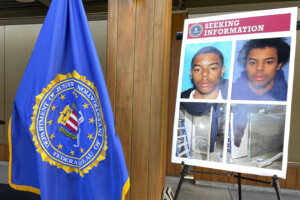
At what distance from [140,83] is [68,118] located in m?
0.54

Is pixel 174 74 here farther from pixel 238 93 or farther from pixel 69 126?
pixel 69 126

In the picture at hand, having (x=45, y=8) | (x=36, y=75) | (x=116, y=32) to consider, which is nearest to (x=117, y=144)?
(x=36, y=75)

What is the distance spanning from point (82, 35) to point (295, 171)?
307 cm

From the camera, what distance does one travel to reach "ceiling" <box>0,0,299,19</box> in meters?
3.13

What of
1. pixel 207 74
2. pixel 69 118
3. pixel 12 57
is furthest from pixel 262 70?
pixel 12 57

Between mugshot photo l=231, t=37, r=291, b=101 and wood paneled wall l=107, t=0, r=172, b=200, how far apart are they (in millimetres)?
512

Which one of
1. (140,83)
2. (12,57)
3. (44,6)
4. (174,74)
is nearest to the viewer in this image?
Answer: (140,83)

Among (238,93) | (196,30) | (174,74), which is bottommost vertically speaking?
(238,93)

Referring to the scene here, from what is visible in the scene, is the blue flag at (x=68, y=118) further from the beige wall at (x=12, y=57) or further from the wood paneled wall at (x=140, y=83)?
the beige wall at (x=12, y=57)

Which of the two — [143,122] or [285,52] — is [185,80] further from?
[285,52]

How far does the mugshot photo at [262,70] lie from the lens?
4.20 feet

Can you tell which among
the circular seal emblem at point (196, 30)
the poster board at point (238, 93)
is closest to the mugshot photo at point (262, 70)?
the poster board at point (238, 93)

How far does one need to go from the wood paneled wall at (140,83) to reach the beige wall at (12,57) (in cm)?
Answer: 308

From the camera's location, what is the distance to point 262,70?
1307mm
